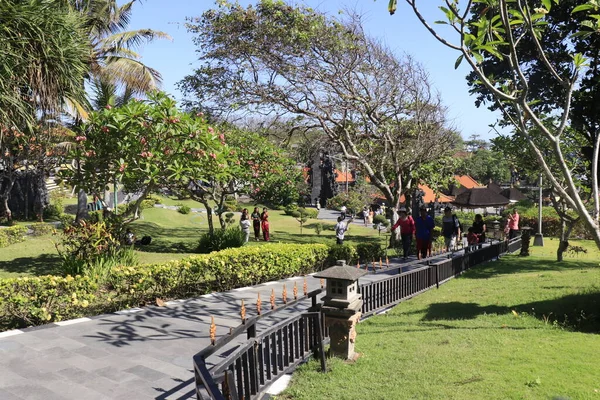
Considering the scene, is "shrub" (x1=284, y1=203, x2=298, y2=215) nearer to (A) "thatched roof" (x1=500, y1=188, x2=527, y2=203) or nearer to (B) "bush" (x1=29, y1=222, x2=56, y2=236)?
(A) "thatched roof" (x1=500, y1=188, x2=527, y2=203)

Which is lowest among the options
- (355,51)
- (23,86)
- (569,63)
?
(23,86)

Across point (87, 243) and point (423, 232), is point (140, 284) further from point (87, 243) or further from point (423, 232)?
point (423, 232)

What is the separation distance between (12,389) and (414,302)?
287 inches

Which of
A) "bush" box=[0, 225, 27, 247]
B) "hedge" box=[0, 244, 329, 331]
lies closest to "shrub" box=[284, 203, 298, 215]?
"bush" box=[0, 225, 27, 247]

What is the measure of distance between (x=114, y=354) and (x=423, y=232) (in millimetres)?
9890

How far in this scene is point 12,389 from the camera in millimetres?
5297

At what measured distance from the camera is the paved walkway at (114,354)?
5.34m

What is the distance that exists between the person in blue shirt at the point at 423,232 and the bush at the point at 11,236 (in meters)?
14.2

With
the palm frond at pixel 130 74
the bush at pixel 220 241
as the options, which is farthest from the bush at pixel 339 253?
the palm frond at pixel 130 74

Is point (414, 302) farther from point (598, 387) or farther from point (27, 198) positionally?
point (27, 198)

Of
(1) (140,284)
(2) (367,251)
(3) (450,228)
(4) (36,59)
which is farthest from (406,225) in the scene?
(4) (36,59)

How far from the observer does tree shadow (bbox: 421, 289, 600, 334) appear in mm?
7766

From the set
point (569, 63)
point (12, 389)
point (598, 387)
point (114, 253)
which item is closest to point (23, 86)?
point (114, 253)

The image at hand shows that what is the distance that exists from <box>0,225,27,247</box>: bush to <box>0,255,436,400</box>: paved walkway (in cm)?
1063
